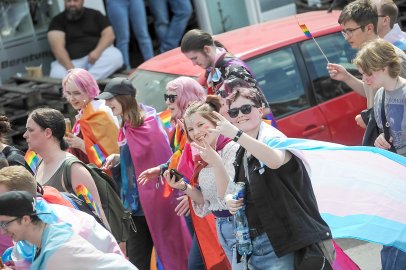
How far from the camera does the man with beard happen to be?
1062cm

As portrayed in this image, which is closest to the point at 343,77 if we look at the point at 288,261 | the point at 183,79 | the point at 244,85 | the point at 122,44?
the point at 183,79

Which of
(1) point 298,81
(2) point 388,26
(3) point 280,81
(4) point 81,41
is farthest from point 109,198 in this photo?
(4) point 81,41

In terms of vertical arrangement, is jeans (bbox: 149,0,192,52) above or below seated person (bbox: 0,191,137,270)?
below

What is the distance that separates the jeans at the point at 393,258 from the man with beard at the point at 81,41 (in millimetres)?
5812

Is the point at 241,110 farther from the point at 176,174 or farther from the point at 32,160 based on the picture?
the point at 32,160

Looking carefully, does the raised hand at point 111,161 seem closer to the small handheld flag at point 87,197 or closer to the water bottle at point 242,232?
the small handheld flag at point 87,197

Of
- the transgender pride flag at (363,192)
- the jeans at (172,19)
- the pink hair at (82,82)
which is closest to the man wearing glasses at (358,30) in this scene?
the transgender pride flag at (363,192)

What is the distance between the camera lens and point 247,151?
4.41 metres

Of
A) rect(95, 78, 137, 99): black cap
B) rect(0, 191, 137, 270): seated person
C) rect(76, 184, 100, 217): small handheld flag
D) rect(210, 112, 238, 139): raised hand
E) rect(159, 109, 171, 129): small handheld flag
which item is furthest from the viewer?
rect(159, 109, 171, 129): small handheld flag

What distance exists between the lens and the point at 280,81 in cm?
755

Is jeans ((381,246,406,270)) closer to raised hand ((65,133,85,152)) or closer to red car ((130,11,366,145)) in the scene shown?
red car ((130,11,366,145))

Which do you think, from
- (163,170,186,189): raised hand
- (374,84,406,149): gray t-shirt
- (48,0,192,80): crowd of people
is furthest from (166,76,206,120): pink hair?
(48,0,192,80): crowd of people

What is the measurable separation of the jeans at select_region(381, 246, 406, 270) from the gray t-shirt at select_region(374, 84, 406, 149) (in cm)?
65

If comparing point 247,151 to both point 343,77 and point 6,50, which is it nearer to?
point 343,77
